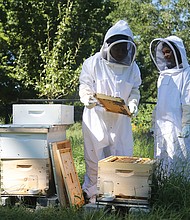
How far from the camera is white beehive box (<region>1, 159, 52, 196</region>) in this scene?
3352mm

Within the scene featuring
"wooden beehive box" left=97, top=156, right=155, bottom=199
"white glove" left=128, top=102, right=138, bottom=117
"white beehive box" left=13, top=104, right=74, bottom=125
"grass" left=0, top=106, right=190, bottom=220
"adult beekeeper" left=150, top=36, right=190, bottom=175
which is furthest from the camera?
"adult beekeeper" left=150, top=36, right=190, bottom=175

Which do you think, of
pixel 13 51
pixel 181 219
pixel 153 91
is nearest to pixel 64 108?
pixel 181 219

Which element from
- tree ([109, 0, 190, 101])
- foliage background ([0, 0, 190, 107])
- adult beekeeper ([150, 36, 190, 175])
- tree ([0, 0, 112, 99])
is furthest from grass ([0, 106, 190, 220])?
tree ([109, 0, 190, 101])

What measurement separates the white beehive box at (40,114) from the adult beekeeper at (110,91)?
11.5 inches

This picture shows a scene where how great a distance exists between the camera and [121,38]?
3709 millimetres

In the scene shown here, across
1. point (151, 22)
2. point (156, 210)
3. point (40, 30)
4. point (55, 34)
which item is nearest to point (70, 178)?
point (156, 210)

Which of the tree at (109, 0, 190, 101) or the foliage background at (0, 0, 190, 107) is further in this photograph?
the tree at (109, 0, 190, 101)

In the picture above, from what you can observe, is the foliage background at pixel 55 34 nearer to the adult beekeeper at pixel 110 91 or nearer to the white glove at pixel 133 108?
the adult beekeeper at pixel 110 91

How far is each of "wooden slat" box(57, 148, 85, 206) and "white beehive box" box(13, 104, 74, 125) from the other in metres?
0.28

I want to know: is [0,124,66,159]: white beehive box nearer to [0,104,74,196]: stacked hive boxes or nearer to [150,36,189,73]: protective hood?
[0,104,74,196]: stacked hive boxes

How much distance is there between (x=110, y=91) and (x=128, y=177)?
91 cm

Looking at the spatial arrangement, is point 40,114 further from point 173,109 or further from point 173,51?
point 173,51

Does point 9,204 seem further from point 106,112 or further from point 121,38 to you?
point 121,38

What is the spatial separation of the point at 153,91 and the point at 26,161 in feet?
58.1
